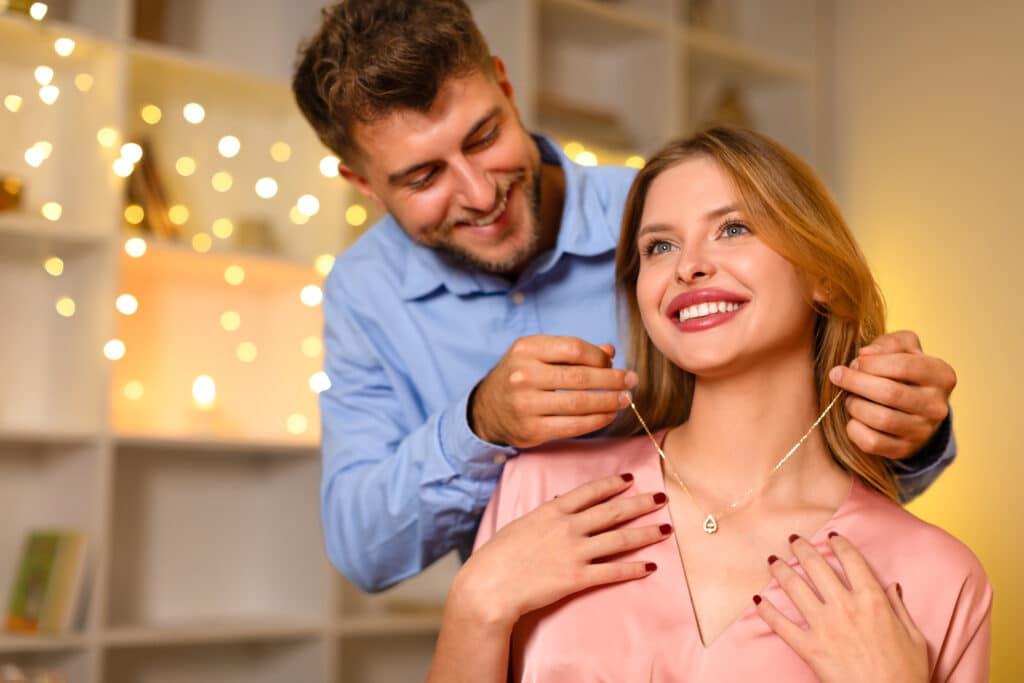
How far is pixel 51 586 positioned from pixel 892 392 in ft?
6.47

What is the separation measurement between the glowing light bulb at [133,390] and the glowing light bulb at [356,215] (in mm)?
693

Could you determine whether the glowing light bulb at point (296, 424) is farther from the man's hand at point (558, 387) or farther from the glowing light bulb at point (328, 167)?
the man's hand at point (558, 387)

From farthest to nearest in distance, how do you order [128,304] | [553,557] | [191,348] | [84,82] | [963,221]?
[963,221]
[191,348]
[128,304]
[84,82]
[553,557]

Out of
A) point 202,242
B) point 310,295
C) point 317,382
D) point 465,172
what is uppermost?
point 202,242

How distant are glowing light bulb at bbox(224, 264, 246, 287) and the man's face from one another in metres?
1.26

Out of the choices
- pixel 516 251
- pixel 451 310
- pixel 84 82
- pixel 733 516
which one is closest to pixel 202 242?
pixel 84 82

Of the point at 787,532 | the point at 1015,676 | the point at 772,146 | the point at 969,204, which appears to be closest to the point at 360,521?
the point at 787,532

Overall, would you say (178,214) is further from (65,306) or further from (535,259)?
(535,259)

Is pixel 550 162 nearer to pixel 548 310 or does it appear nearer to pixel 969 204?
pixel 548 310

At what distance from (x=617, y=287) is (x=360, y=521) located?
20.7 inches

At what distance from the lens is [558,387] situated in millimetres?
1439

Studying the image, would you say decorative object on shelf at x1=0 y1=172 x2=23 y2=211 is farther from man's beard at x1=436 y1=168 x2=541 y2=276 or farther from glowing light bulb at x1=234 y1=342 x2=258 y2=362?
man's beard at x1=436 y1=168 x2=541 y2=276

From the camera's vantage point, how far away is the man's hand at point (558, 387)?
1.43 m

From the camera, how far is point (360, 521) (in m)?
1.84
